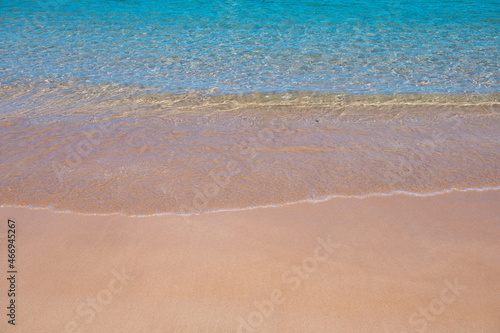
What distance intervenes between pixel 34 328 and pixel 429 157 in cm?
416

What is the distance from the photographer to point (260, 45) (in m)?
10.1

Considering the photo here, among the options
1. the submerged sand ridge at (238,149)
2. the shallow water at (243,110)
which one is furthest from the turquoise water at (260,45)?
the submerged sand ridge at (238,149)

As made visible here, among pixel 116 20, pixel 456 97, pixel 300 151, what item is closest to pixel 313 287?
pixel 300 151

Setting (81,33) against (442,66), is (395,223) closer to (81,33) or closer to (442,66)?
(442,66)

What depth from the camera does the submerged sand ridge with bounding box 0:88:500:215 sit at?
396 centimetres

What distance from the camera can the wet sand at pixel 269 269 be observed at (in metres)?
2.58

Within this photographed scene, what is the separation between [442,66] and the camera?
27.3 feet

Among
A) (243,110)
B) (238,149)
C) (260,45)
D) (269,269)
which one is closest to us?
(269,269)

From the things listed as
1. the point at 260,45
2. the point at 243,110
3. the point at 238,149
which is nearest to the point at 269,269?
the point at 238,149

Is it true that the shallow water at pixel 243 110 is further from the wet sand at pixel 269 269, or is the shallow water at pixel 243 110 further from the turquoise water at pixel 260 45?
the wet sand at pixel 269 269

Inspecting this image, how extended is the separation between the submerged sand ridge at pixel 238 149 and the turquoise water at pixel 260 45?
1.01 m

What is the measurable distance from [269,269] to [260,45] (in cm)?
805

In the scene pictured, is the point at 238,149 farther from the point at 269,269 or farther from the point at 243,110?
the point at 269,269

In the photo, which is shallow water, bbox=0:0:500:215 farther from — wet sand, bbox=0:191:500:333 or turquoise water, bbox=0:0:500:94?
wet sand, bbox=0:191:500:333
